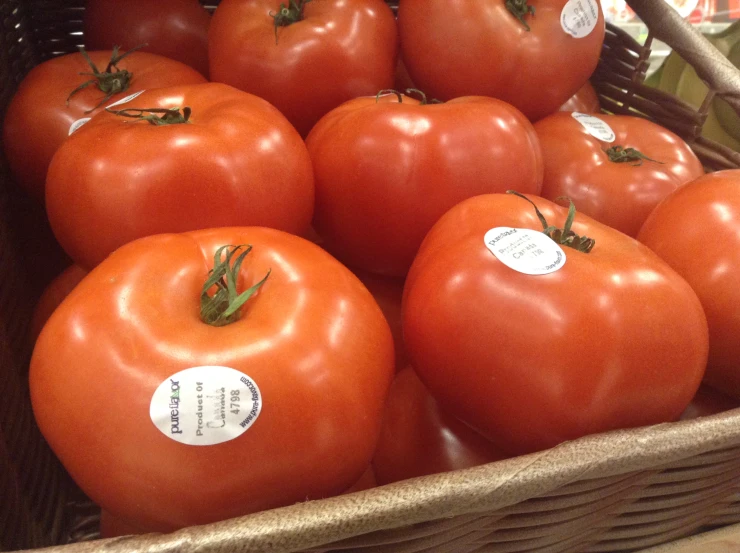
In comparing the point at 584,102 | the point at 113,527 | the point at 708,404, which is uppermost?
the point at 584,102

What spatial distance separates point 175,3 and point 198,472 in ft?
2.83

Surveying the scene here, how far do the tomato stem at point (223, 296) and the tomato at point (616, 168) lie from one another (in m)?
0.53

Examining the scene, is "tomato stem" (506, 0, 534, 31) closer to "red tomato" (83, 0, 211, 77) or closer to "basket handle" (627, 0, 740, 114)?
"basket handle" (627, 0, 740, 114)

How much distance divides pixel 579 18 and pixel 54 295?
2.60ft

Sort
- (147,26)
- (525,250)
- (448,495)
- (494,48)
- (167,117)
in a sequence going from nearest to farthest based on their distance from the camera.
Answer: (448,495) → (525,250) → (167,117) → (494,48) → (147,26)

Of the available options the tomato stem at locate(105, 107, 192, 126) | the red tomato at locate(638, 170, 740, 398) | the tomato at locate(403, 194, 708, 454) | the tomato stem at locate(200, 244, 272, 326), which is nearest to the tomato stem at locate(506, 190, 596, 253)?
the tomato at locate(403, 194, 708, 454)

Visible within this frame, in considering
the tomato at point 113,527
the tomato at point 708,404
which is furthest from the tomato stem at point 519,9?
the tomato at point 113,527

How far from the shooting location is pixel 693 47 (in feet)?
3.13

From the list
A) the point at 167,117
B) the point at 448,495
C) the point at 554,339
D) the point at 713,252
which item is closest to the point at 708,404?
the point at 713,252

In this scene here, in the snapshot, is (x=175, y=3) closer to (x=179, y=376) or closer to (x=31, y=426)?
(x=31, y=426)

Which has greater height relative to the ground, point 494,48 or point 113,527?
point 494,48

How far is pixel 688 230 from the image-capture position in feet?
2.24

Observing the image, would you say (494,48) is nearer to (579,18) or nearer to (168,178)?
(579,18)

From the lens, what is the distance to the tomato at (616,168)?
0.86 meters
